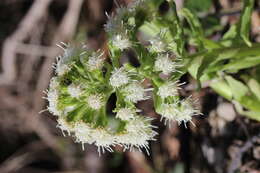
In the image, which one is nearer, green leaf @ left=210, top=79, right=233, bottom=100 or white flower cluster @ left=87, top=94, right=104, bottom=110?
white flower cluster @ left=87, top=94, right=104, bottom=110

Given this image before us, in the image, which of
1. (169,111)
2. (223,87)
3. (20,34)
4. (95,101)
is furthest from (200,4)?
(20,34)

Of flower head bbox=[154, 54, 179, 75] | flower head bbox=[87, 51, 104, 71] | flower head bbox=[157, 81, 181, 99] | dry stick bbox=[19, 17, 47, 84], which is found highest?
dry stick bbox=[19, 17, 47, 84]

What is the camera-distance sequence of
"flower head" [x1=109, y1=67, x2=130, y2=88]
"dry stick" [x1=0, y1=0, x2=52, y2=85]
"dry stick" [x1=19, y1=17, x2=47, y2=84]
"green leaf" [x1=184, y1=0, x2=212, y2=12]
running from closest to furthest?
"flower head" [x1=109, y1=67, x2=130, y2=88] < "green leaf" [x1=184, y1=0, x2=212, y2=12] < "dry stick" [x1=0, y1=0, x2=52, y2=85] < "dry stick" [x1=19, y1=17, x2=47, y2=84]

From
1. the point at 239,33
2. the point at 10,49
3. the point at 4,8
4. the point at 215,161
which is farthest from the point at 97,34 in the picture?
the point at 239,33

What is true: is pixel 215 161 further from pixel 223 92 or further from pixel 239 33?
pixel 239 33

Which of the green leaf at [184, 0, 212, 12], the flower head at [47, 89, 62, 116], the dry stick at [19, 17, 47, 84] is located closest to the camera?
the flower head at [47, 89, 62, 116]

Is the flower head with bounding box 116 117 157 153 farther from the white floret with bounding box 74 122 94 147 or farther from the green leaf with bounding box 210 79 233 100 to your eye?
the green leaf with bounding box 210 79 233 100

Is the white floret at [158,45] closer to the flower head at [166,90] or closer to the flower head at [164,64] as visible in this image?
the flower head at [164,64]

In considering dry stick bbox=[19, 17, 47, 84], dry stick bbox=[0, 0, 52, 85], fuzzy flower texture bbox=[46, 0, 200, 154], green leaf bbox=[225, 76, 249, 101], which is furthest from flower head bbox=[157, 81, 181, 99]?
dry stick bbox=[19, 17, 47, 84]

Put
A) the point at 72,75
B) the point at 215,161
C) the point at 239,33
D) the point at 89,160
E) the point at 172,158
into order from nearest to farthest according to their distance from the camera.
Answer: the point at 72,75, the point at 239,33, the point at 215,161, the point at 172,158, the point at 89,160
